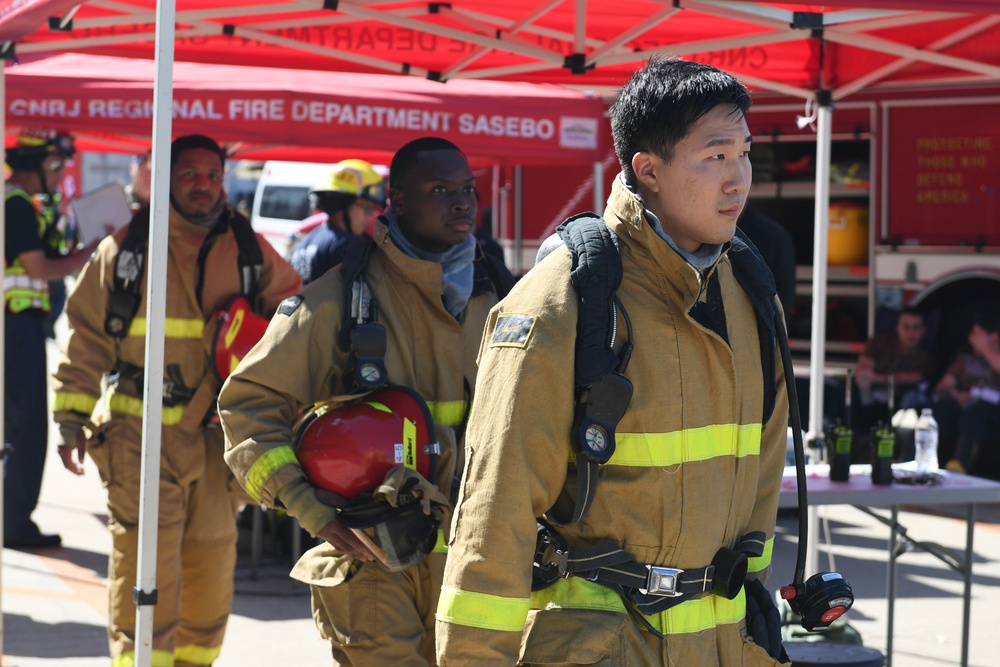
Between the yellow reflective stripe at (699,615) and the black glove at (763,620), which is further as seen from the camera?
the black glove at (763,620)

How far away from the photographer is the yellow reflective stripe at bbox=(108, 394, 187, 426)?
4.84m

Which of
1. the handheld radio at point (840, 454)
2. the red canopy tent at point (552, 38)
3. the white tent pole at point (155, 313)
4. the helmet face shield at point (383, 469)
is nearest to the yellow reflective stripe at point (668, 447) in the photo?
the helmet face shield at point (383, 469)

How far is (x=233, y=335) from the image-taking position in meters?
4.71

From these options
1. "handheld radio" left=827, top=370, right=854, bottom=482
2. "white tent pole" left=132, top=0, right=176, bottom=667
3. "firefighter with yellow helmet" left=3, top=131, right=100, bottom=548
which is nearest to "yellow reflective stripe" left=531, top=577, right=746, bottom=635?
"white tent pole" left=132, top=0, right=176, bottom=667

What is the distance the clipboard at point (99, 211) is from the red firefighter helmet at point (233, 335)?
3.51 metres

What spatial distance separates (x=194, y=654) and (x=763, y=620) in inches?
117

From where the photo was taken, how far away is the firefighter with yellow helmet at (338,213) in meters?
7.76

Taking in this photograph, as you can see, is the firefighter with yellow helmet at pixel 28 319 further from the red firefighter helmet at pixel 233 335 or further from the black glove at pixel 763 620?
the black glove at pixel 763 620

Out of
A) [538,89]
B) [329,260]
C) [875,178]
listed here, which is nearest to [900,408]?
[875,178]

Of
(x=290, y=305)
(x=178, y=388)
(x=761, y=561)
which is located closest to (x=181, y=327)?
(x=178, y=388)

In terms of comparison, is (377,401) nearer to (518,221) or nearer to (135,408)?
(135,408)

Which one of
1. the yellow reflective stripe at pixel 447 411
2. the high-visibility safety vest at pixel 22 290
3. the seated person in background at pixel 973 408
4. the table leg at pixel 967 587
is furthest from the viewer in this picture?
the seated person in background at pixel 973 408

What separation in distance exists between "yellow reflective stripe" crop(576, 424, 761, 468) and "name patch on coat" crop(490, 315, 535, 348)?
251 mm

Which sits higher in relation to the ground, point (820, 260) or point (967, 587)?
point (820, 260)
